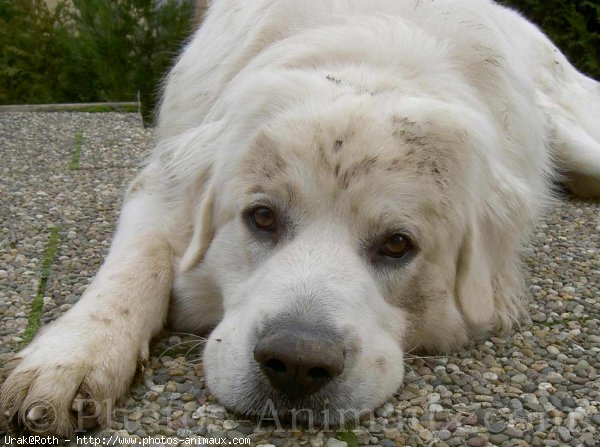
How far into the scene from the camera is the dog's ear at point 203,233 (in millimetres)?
2609

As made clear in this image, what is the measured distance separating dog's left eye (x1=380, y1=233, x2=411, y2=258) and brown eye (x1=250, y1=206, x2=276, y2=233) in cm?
35

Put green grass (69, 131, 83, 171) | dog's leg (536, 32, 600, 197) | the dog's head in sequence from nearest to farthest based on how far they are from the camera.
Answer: the dog's head → dog's leg (536, 32, 600, 197) → green grass (69, 131, 83, 171)

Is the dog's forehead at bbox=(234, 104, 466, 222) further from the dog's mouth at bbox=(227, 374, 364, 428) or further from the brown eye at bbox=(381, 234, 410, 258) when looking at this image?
the dog's mouth at bbox=(227, 374, 364, 428)

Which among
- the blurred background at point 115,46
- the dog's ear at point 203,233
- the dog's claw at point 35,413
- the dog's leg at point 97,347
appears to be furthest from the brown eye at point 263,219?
the blurred background at point 115,46

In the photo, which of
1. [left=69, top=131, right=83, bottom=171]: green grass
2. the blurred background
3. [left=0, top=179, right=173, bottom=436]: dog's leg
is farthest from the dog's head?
the blurred background

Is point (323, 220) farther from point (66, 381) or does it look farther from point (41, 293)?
point (41, 293)

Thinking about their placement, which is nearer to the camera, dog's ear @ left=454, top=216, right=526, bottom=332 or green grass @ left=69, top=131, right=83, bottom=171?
dog's ear @ left=454, top=216, right=526, bottom=332

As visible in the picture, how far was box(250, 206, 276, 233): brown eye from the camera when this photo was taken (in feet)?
7.66

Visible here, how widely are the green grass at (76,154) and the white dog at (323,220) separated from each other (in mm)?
2152

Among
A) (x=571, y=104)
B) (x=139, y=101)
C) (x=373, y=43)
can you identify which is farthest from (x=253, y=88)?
(x=139, y=101)

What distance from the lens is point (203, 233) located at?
262 centimetres

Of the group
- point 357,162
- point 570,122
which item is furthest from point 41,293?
point 570,122

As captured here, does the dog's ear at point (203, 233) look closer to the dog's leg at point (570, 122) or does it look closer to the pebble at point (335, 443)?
the pebble at point (335, 443)

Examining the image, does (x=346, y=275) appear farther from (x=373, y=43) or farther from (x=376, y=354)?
(x=373, y=43)
